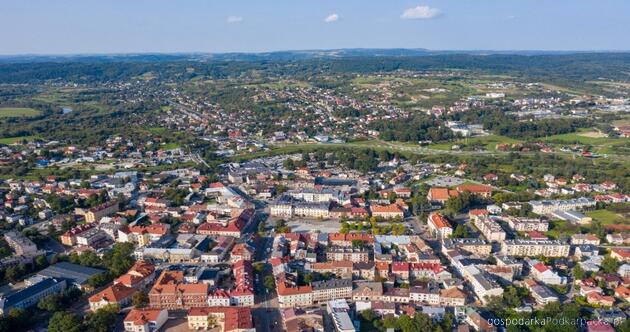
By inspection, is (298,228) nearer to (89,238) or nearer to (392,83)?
(89,238)

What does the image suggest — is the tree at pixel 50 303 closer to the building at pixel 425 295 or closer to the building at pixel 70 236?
the building at pixel 70 236

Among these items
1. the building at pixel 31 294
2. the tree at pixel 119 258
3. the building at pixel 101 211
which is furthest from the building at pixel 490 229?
the building at pixel 101 211

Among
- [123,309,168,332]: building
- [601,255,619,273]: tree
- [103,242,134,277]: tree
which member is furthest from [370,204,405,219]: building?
[123,309,168,332]: building

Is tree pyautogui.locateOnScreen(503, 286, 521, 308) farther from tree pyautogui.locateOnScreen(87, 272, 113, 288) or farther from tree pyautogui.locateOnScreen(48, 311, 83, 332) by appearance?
tree pyautogui.locateOnScreen(87, 272, 113, 288)

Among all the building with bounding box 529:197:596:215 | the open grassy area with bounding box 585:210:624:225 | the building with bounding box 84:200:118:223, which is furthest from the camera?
the building with bounding box 529:197:596:215

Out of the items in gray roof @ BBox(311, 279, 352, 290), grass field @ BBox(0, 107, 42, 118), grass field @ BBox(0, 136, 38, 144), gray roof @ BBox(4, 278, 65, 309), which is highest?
grass field @ BBox(0, 107, 42, 118)

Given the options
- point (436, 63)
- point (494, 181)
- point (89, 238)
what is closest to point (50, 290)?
point (89, 238)
